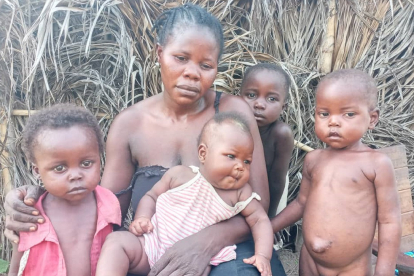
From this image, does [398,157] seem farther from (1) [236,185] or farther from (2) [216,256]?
(2) [216,256]

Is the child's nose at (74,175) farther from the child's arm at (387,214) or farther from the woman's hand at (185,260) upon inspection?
the child's arm at (387,214)

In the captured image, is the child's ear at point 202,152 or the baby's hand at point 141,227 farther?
the child's ear at point 202,152

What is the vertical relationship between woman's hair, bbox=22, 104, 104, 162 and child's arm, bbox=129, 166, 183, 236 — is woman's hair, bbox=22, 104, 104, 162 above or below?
above

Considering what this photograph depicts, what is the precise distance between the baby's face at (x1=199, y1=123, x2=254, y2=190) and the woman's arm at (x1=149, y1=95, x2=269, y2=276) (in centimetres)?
20

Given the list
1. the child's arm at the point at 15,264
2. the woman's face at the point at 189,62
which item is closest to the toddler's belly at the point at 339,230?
the woman's face at the point at 189,62

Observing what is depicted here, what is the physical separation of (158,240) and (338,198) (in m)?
0.93

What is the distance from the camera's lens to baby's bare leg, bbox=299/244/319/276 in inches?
81.0

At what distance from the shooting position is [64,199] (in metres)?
1.72

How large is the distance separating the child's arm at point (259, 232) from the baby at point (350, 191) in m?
0.32

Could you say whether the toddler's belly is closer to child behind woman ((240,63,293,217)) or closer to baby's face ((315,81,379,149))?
baby's face ((315,81,379,149))

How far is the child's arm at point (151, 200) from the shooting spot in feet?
5.89

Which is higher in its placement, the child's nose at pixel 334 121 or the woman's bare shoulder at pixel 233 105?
the child's nose at pixel 334 121

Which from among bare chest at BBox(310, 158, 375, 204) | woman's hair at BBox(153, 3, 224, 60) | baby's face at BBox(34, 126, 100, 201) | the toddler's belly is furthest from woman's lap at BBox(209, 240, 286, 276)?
woman's hair at BBox(153, 3, 224, 60)

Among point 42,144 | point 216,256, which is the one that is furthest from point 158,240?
point 42,144
